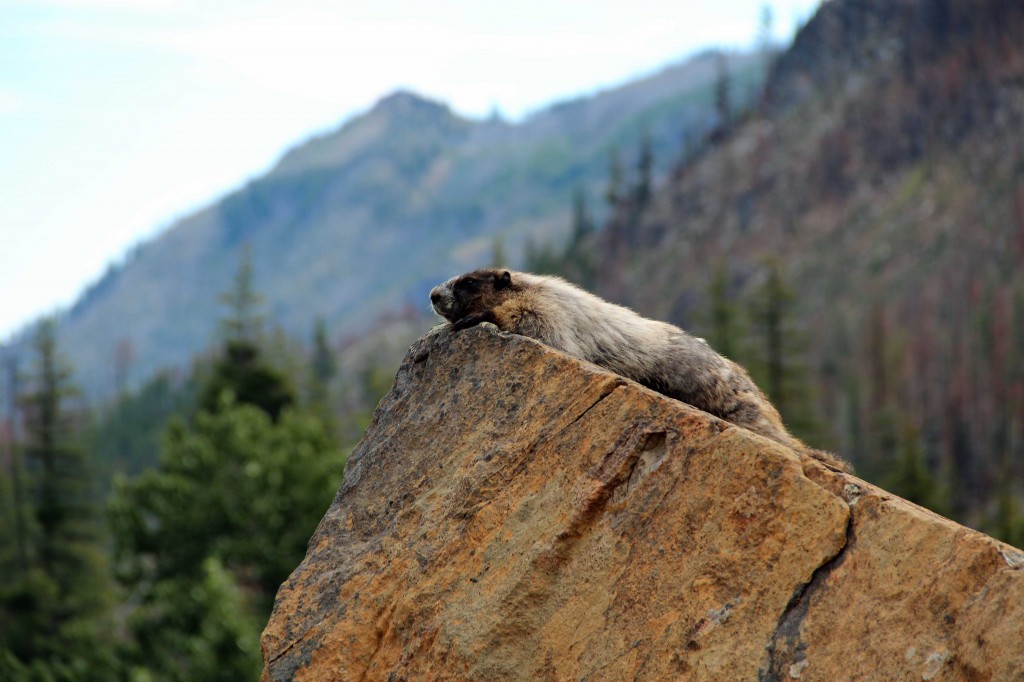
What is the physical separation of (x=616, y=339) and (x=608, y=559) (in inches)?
88.0

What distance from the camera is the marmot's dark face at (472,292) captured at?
361 inches

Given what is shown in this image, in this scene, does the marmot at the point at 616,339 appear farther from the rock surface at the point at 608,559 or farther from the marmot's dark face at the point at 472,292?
the rock surface at the point at 608,559

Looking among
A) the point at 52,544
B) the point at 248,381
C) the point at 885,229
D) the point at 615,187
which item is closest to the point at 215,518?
the point at 248,381

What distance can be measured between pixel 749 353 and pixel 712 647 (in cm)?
3912

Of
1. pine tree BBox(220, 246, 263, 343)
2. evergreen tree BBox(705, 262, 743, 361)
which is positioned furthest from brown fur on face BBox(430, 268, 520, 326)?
pine tree BBox(220, 246, 263, 343)

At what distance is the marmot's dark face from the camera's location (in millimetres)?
9172

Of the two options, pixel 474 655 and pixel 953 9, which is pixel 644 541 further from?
pixel 953 9

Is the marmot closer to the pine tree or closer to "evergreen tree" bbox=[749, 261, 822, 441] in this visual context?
"evergreen tree" bbox=[749, 261, 822, 441]

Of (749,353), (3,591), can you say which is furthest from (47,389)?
(749,353)

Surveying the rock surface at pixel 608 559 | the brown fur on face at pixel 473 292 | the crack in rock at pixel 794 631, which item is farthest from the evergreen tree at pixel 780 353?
the crack in rock at pixel 794 631

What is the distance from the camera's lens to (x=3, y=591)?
3903 centimetres

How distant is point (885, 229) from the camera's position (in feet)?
357

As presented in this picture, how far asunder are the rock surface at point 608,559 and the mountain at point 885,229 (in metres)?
40.9

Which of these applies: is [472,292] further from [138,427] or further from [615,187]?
[615,187]
